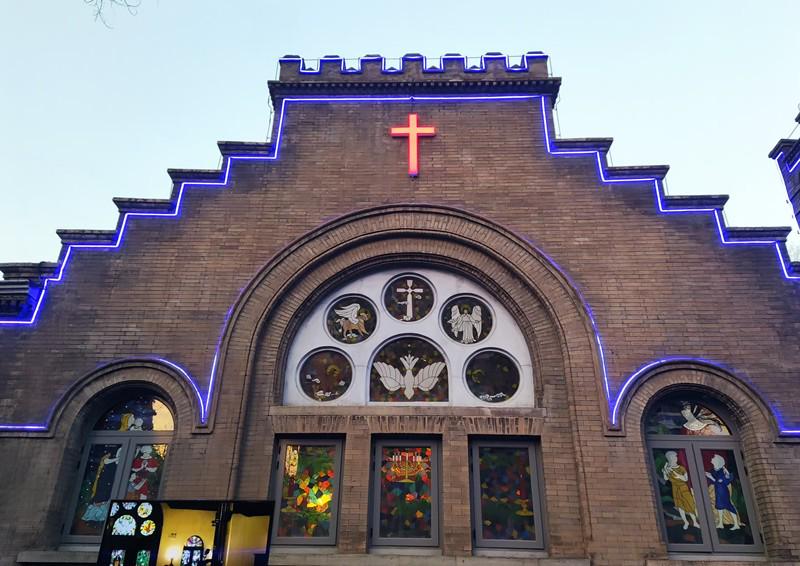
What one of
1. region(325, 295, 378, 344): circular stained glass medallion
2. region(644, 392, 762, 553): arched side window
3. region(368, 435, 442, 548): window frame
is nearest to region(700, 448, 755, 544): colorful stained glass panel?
region(644, 392, 762, 553): arched side window

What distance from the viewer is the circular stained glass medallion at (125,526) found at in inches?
232

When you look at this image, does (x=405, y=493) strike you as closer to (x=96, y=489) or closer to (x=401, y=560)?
(x=401, y=560)

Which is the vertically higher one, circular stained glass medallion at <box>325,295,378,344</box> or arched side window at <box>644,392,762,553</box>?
circular stained glass medallion at <box>325,295,378,344</box>

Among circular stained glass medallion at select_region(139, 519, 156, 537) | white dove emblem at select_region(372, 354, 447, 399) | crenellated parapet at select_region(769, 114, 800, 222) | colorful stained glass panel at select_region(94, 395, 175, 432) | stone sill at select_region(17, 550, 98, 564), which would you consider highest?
crenellated parapet at select_region(769, 114, 800, 222)

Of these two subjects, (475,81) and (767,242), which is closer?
(767,242)

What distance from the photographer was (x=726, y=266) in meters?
9.88

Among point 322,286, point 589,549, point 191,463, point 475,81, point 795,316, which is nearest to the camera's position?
point 589,549

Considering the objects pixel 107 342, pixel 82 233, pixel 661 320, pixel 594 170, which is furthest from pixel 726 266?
pixel 82 233

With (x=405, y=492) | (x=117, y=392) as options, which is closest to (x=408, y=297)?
(x=405, y=492)

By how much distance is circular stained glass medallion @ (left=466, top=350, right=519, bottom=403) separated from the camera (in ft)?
31.7

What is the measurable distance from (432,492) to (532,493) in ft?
5.05

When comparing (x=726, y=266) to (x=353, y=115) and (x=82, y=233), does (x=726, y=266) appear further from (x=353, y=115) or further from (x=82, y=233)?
(x=82, y=233)

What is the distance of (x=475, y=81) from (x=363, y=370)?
620 centimetres

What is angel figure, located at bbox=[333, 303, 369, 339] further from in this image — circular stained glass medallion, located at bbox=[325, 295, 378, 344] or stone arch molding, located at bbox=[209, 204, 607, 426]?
stone arch molding, located at bbox=[209, 204, 607, 426]
